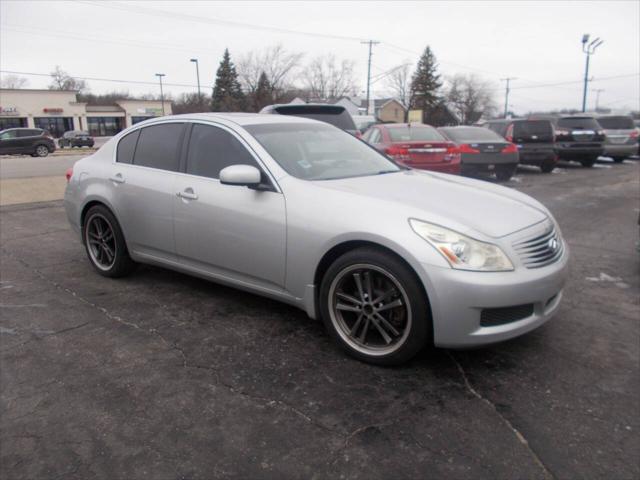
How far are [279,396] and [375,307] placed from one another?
78 cm

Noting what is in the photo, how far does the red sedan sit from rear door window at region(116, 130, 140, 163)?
18.1 feet

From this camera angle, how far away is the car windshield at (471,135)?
Result: 40.6 feet

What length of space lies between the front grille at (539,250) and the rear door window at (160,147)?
2761mm

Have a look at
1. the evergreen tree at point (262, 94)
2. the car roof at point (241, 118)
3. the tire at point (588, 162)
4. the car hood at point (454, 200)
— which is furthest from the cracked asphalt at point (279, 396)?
the evergreen tree at point (262, 94)

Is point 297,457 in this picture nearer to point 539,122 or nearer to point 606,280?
point 606,280

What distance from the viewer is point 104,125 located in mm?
60750

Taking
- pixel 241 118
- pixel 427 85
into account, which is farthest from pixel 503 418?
pixel 427 85

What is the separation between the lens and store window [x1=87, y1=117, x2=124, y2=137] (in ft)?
196

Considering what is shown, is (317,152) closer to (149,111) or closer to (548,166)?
(548,166)

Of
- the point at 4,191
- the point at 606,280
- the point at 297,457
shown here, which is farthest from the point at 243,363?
the point at 4,191

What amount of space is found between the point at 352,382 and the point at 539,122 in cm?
1353

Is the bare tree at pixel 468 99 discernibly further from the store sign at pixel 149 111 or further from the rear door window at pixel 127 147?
the rear door window at pixel 127 147

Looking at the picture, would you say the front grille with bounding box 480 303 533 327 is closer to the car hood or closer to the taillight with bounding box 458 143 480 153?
the car hood

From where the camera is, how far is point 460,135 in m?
12.6
